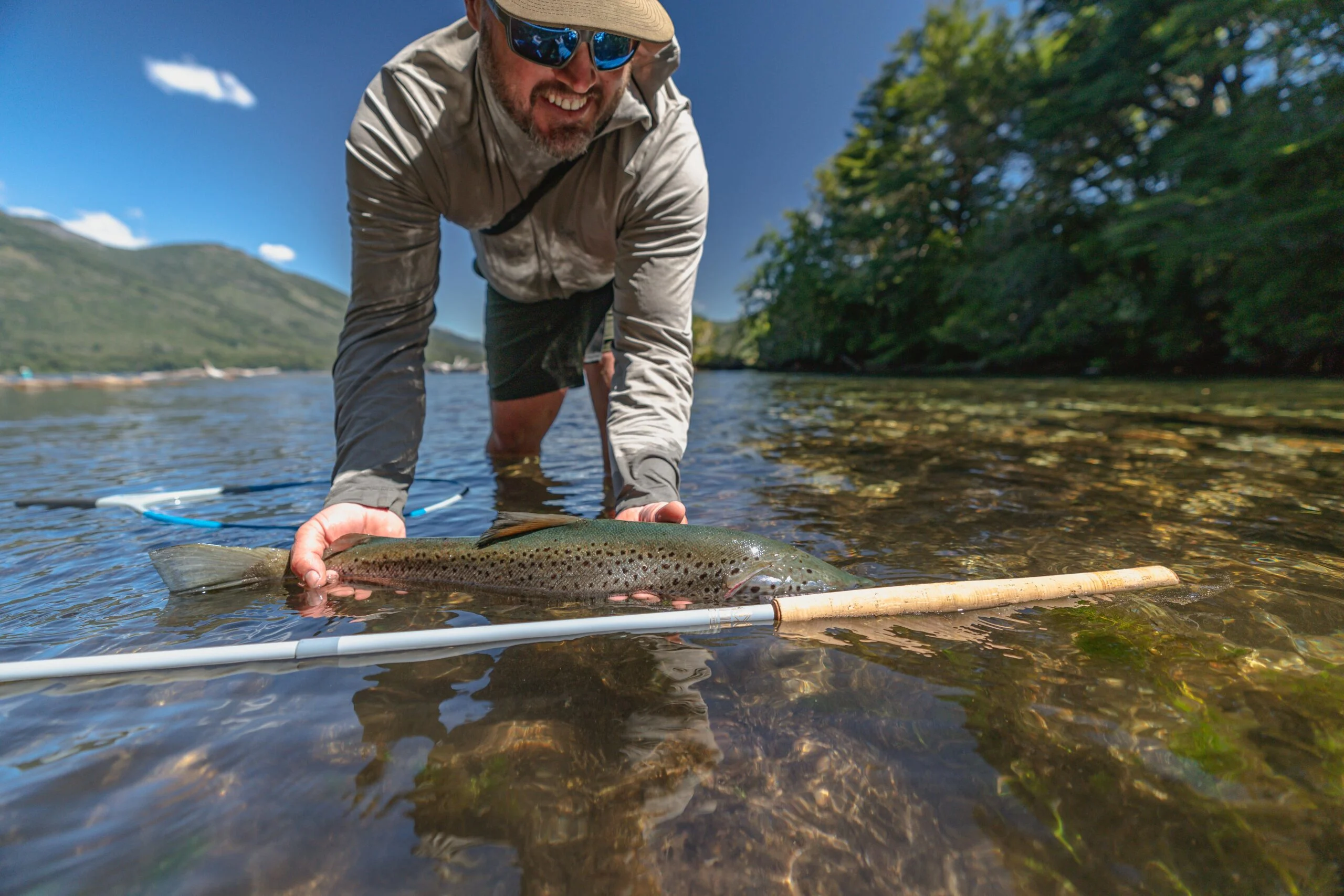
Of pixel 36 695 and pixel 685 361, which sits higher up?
pixel 685 361

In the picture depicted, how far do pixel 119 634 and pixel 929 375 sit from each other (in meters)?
30.1

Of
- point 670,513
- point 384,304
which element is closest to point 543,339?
point 384,304

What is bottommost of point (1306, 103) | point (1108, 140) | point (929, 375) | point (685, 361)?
point (929, 375)

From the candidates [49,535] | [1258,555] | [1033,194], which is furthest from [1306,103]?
[49,535]

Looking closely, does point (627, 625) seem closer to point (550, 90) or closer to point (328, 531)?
point (328, 531)

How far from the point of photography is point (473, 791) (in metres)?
1.48

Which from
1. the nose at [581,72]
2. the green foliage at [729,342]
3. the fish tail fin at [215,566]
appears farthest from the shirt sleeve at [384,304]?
the green foliage at [729,342]

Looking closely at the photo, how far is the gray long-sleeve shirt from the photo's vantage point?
316 centimetres

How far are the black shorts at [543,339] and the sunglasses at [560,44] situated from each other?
2069 mm

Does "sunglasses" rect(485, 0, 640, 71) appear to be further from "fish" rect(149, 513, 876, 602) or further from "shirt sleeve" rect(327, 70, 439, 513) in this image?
"fish" rect(149, 513, 876, 602)

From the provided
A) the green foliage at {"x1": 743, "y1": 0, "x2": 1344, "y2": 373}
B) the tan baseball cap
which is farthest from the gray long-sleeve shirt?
the green foliage at {"x1": 743, "y1": 0, "x2": 1344, "y2": 373}

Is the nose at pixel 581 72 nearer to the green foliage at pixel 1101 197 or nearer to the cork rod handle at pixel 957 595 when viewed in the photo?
the cork rod handle at pixel 957 595

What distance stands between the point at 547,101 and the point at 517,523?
2.14m

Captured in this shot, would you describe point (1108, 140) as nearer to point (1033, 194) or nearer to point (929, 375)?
point (1033, 194)
